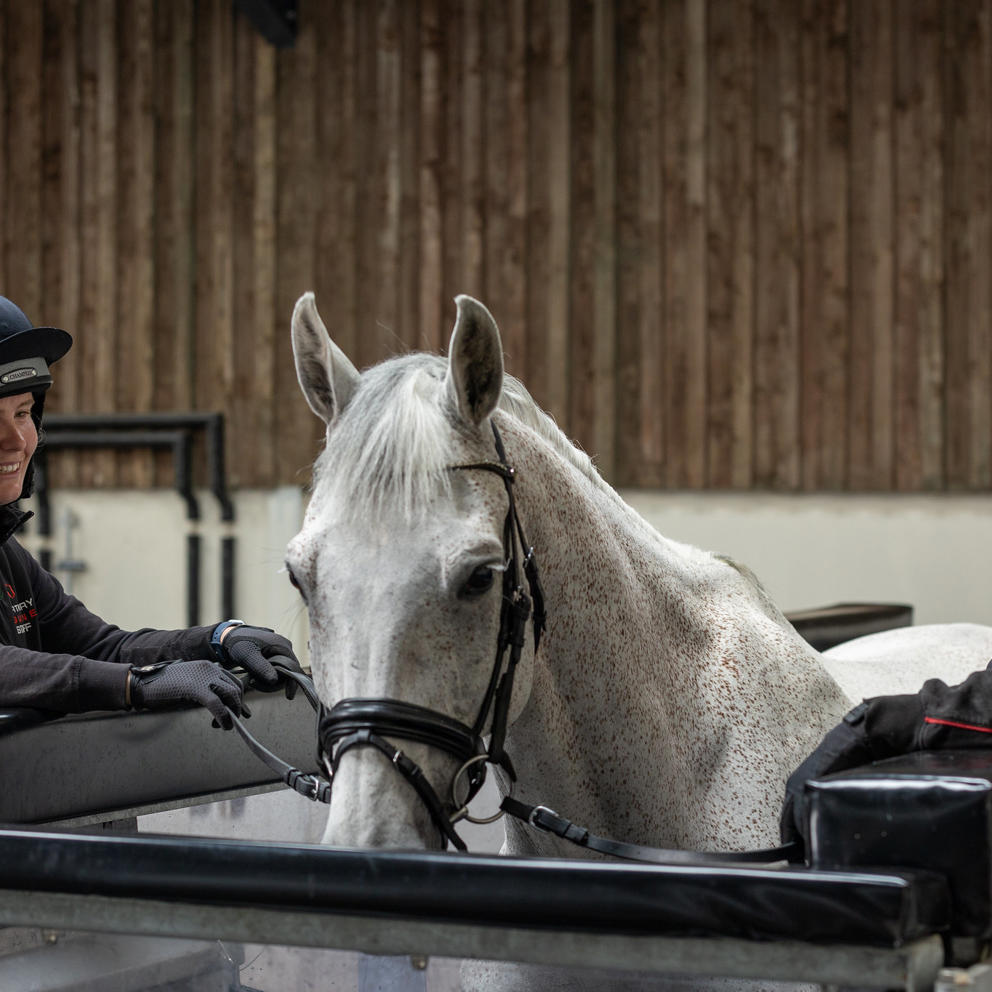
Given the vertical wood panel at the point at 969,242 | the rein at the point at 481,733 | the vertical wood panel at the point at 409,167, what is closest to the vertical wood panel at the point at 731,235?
the vertical wood panel at the point at 969,242

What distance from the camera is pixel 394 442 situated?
104cm

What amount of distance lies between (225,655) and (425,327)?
181 inches

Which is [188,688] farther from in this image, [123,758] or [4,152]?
[4,152]

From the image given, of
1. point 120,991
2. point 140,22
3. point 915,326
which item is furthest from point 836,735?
point 140,22

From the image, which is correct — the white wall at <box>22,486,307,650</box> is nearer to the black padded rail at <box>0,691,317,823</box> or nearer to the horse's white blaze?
the black padded rail at <box>0,691,317,823</box>

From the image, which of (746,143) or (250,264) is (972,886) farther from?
(250,264)

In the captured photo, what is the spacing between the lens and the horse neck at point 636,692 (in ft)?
3.95

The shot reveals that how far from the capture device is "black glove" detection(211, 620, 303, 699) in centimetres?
150

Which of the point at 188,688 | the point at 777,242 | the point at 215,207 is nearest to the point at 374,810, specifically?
the point at 188,688

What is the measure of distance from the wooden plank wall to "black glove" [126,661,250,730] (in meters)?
4.21

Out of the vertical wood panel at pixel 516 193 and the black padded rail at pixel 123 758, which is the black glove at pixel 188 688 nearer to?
the black padded rail at pixel 123 758

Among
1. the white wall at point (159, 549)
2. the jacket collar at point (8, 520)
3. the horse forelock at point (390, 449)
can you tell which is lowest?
the white wall at point (159, 549)

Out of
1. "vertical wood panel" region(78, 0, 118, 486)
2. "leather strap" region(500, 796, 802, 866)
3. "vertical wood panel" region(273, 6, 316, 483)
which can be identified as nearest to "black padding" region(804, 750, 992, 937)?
"leather strap" region(500, 796, 802, 866)

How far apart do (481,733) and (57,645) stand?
107 cm
